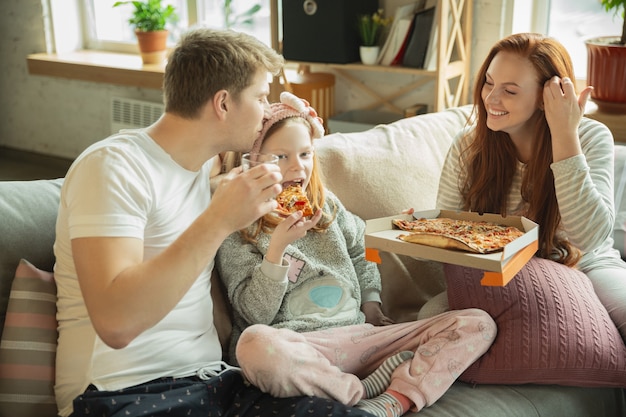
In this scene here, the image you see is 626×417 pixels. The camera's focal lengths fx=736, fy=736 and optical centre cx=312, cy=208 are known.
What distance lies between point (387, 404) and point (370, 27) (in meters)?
2.18

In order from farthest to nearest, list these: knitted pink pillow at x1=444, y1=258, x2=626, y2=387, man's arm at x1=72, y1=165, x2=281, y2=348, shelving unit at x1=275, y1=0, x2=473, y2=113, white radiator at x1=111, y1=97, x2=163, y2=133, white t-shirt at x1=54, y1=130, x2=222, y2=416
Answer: white radiator at x1=111, y1=97, x2=163, y2=133 → shelving unit at x1=275, y1=0, x2=473, y2=113 → knitted pink pillow at x1=444, y1=258, x2=626, y2=387 → white t-shirt at x1=54, y1=130, x2=222, y2=416 → man's arm at x1=72, y1=165, x2=281, y2=348

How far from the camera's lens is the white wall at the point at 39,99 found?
4.97 meters

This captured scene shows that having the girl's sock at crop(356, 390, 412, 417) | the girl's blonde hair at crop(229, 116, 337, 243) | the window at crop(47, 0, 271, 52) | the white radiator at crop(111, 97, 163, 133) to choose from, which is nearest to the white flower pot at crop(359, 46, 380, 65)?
the window at crop(47, 0, 271, 52)

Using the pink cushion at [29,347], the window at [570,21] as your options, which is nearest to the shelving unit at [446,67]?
the window at [570,21]

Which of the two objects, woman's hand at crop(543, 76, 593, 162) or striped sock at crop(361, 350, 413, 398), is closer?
striped sock at crop(361, 350, 413, 398)

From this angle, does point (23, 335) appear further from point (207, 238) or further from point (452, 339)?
point (452, 339)

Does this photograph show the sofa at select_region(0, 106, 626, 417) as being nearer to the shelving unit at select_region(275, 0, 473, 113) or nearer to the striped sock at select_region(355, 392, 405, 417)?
the striped sock at select_region(355, 392, 405, 417)

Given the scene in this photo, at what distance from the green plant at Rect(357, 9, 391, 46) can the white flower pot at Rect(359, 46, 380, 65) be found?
0.03m

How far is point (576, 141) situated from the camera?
1907 mm

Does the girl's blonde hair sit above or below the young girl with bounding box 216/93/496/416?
above

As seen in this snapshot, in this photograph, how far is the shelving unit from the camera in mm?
3223

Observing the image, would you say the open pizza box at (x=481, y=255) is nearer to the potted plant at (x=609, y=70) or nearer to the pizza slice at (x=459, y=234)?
the pizza slice at (x=459, y=234)

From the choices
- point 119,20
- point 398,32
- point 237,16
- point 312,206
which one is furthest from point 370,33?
point 119,20

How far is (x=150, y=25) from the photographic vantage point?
15.0 ft
